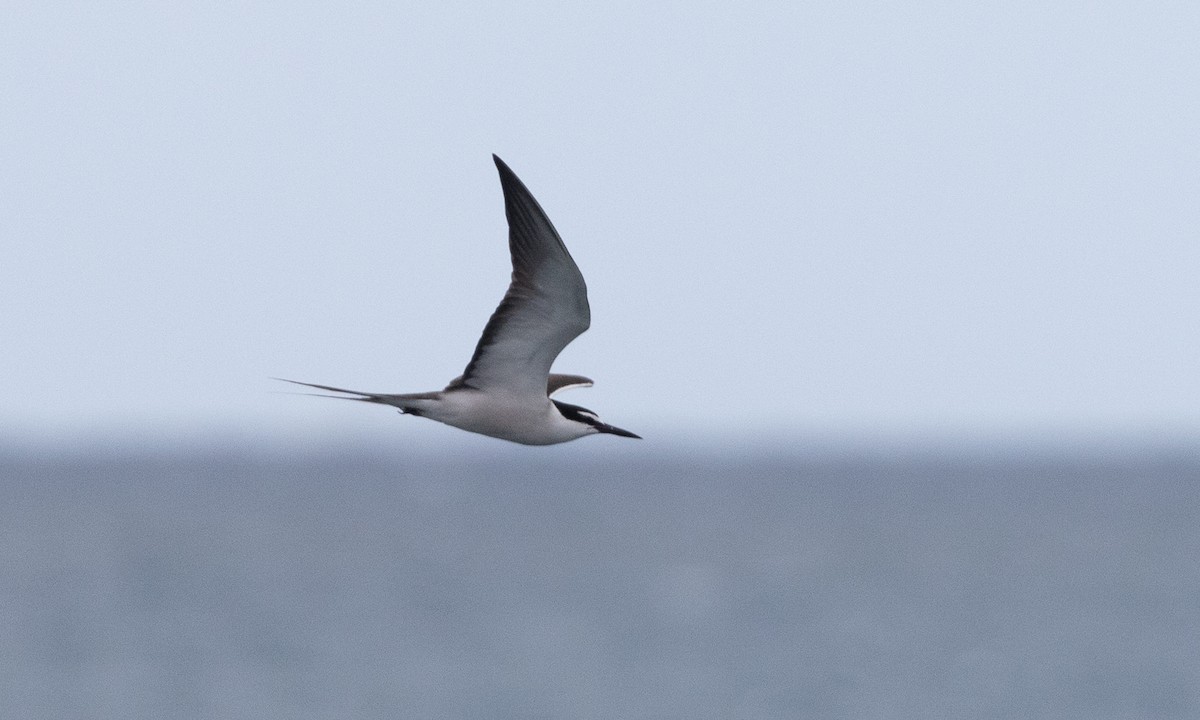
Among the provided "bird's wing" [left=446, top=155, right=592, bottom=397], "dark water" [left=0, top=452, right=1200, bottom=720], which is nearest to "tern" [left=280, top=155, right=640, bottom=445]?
"bird's wing" [left=446, top=155, right=592, bottom=397]

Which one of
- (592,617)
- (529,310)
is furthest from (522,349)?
(592,617)

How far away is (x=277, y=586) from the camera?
69.5 meters

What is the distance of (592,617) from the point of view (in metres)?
61.2

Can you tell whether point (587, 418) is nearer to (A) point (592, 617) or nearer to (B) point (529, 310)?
(B) point (529, 310)

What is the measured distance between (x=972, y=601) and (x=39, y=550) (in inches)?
1514

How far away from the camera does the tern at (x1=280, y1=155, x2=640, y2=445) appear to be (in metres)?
16.9

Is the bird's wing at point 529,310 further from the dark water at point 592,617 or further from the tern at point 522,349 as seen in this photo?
the dark water at point 592,617

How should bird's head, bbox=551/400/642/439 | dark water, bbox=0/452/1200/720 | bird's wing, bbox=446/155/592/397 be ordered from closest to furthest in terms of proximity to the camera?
bird's wing, bbox=446/155/592/397 < bird's head, bbox=551/400/642/439 < dark water, bbox=0/452/1200/720

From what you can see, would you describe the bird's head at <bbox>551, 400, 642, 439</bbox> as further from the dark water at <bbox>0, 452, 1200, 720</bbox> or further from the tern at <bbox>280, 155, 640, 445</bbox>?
the dark water at <bbox>0, 452, 1200, 720</bbox>

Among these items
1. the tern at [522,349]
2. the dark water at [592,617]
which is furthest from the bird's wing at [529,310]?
the dark water at [592,617]

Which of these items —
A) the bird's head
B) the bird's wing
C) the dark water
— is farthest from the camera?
the dark water

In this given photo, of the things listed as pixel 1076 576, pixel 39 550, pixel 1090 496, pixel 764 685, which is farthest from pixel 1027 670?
pixel 1090 496

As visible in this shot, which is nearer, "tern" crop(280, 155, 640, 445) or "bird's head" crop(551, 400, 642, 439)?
"tern" crop(280, 155, 640, 445)

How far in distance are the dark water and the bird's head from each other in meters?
27.7
